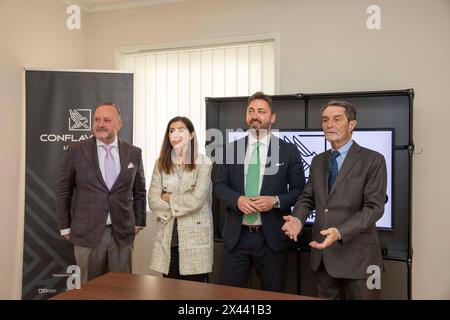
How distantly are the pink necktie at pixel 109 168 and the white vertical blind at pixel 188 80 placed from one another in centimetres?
138

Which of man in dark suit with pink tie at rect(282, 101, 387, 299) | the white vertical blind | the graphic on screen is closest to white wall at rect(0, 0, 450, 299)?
the white vertical blind

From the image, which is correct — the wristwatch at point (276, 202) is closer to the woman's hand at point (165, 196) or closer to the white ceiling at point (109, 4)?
the woman's hand at point (165, 196)

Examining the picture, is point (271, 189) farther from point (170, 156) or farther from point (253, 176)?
point (170, 156)

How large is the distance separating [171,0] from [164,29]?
280 millimetres

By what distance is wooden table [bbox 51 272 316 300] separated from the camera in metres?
1.68

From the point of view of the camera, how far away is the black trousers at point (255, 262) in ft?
8.56

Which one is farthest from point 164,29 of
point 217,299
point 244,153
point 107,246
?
point 217,299

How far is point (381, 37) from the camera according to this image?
11.2 ft

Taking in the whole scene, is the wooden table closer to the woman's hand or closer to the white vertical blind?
the woman's hand

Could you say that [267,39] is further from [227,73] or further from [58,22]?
[58,22]

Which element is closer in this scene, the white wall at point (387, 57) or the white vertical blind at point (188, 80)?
the white wall at point (387, 57)

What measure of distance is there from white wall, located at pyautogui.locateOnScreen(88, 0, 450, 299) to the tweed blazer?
4.67 ft

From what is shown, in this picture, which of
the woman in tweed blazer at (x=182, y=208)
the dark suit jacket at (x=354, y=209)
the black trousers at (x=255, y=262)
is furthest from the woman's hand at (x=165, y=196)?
the dark suit jacket at (x=354, y=209)

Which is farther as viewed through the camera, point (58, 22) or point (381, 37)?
point (58, 22)
